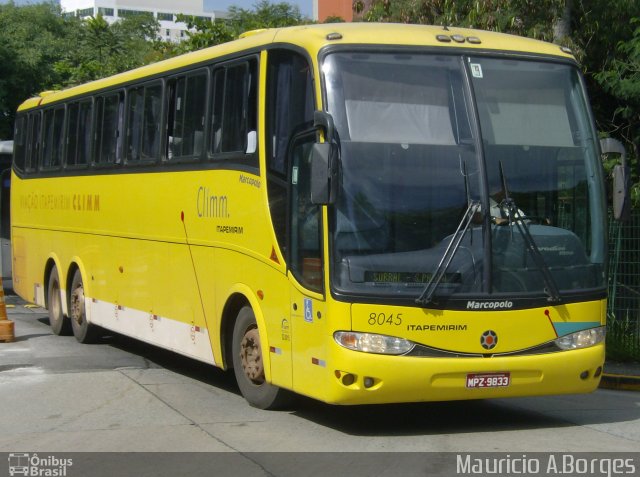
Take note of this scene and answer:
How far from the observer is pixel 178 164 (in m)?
12.3

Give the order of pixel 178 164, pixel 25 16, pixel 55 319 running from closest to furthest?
pixel 178 164, pixel 55 319, pixel 25 16

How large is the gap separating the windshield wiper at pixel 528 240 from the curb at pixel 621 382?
13.9 feet

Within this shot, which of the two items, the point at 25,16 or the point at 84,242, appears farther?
the point at 25,16

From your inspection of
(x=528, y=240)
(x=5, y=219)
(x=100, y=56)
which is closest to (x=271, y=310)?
(x=528, y=240)

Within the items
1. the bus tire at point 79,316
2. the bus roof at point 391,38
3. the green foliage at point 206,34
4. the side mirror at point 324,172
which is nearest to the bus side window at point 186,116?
the bus roof at point 391,38

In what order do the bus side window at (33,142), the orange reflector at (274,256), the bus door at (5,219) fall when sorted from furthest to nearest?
the bus door at (5,219), the bus side window at (33,142), the orange reflector at (274,256)

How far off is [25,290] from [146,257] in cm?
613

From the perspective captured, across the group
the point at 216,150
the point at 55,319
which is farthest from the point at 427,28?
the point at 55,319

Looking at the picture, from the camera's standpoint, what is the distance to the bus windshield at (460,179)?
8.87 metres

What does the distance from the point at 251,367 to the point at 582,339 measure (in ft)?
10.2

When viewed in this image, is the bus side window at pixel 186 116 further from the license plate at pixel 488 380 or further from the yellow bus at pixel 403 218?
the license plate at pixel 488 380

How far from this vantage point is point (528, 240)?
9203 millimetres

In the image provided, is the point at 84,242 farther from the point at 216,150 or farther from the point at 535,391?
the point at 535,391

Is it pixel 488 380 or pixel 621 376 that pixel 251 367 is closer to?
pixel 488 380
